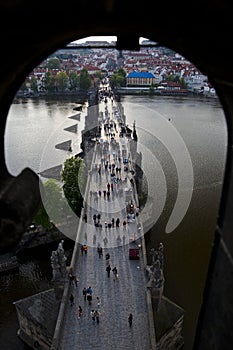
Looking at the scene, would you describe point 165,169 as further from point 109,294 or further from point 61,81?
point 61,81

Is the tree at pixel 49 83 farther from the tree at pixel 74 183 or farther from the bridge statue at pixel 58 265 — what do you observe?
the bridge statue at pixel 58 265

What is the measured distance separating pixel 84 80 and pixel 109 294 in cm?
6217

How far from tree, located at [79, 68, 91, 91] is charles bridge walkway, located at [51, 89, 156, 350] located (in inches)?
2059

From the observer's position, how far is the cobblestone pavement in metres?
10.8

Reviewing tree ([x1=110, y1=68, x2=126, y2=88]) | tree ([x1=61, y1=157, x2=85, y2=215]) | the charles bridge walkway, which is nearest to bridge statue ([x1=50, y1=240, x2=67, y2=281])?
the charles bridge walkway

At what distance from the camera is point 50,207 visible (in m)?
18.7

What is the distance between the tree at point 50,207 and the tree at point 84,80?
179ft


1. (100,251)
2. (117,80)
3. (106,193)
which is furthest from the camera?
(117,80)

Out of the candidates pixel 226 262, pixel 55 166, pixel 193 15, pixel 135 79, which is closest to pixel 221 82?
pixel 193 15

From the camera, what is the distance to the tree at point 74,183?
63.7 ft

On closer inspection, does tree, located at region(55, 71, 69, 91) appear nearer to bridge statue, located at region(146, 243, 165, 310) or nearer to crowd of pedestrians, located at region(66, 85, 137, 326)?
crowd of pedestrians, located at region(66, 85, 137, 326)

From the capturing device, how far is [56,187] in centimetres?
1903

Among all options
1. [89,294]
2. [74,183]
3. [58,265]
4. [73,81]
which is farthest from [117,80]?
[89,294]

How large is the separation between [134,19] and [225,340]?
7.15 ft
